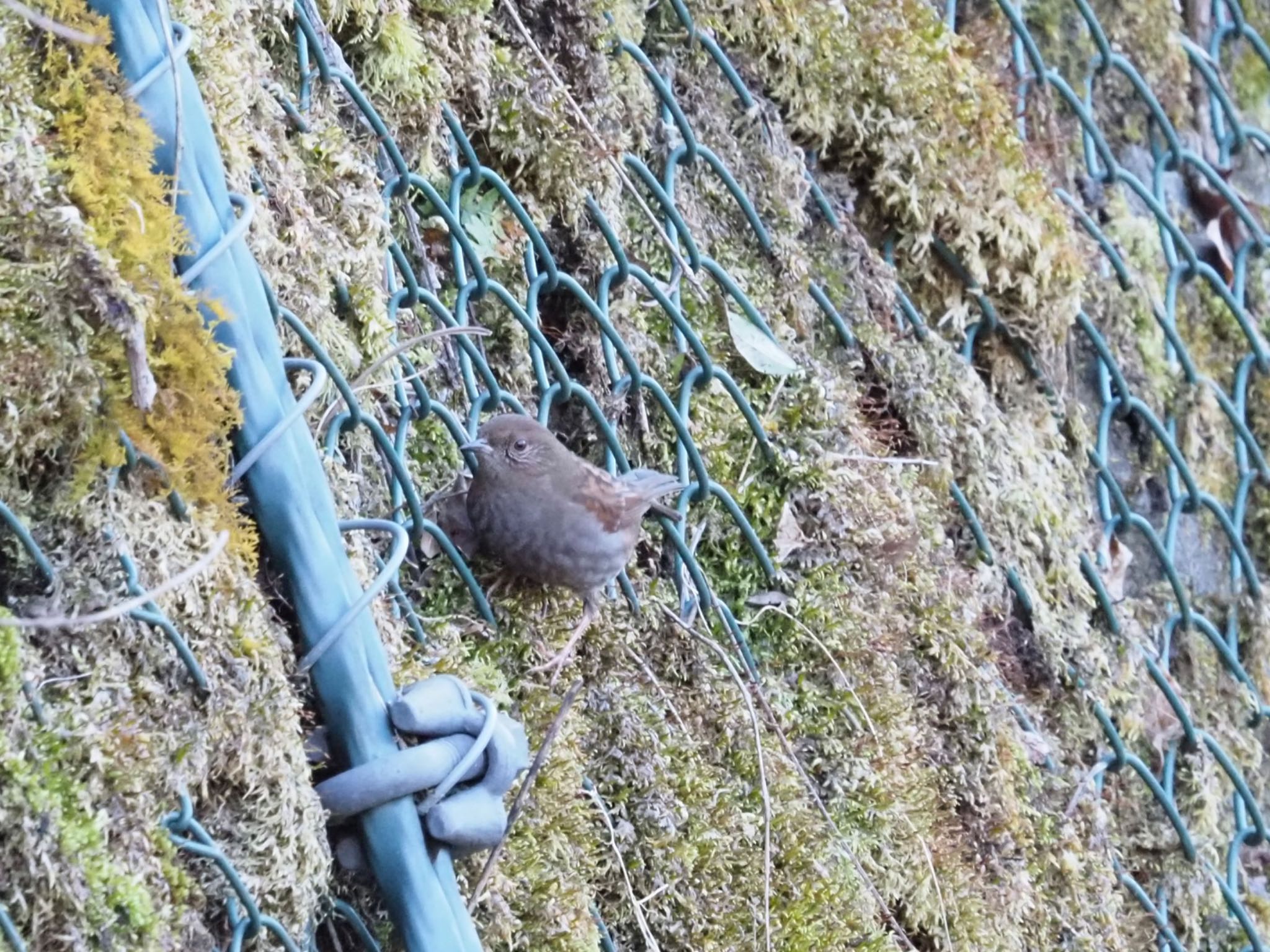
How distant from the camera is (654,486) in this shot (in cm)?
278

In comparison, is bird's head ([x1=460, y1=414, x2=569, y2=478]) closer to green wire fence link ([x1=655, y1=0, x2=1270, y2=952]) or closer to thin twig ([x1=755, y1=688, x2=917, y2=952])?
thin twig ([x1=755, y1=688, x2=917, y2=952])

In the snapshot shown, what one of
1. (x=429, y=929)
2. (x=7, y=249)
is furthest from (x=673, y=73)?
(x=429, y=929)

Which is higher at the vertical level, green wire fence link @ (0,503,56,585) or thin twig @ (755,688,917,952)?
green wire fence link @ (0,503,56,585)

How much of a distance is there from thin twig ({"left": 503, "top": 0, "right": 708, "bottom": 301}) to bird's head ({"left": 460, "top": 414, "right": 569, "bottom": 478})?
0.53 m

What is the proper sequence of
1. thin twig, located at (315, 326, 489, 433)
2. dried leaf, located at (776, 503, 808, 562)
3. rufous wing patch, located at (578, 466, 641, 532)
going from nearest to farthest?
thin twig, located at (315, 326, 489, 433) < rufous wing patch, located at (578, 466, 641, 532) < dried leaf, located at (776, 503, 808, 562)

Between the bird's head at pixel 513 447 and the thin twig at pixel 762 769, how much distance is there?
13.3 inches

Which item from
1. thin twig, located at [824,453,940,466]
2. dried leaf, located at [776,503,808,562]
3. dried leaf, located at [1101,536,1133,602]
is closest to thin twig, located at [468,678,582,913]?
dried leaf, located at [776,503,808,562]

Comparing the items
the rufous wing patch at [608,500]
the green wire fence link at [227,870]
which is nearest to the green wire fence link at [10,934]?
the green wire fence link at [227,870]

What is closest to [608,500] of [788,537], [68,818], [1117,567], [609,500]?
[609,500]

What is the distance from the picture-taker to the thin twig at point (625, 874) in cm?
237

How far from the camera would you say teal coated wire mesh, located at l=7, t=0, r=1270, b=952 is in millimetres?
2408

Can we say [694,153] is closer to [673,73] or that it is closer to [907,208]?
[673,73]

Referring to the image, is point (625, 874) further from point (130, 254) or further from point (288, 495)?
point (130, 254)

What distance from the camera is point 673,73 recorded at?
10.7 feet
